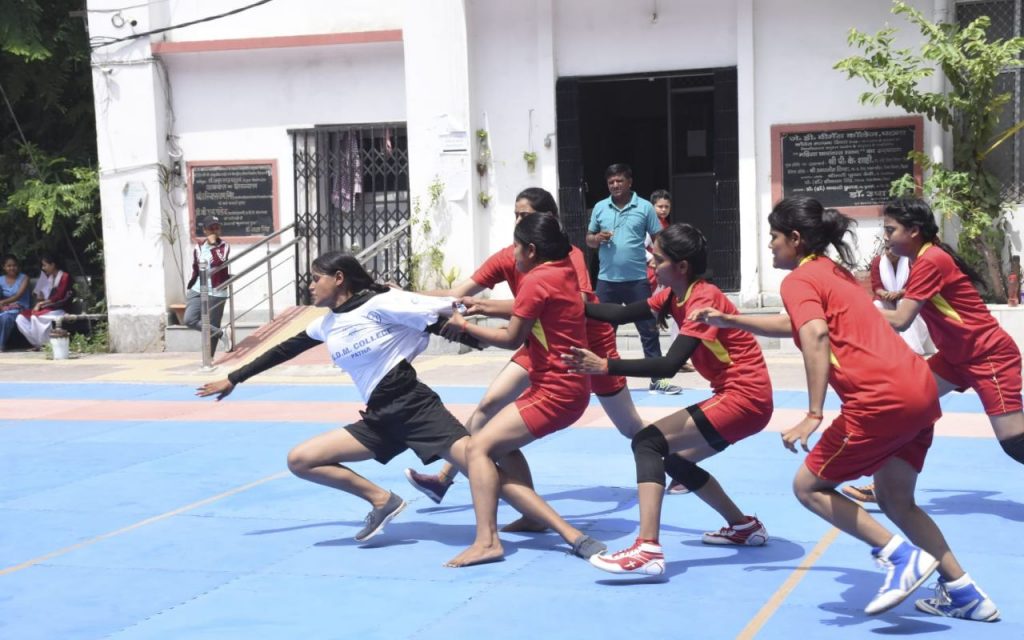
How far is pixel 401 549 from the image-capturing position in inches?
261

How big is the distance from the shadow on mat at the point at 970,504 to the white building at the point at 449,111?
25.9 feet

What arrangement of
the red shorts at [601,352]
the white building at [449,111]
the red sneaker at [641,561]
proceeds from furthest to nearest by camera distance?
the white building at [449,111] → the red shorts at [601,352] → the red sneaker at [641,561]

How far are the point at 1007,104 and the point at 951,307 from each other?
30.1 ft

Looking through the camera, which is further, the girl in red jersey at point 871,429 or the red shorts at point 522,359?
the red shorts at point 522,359

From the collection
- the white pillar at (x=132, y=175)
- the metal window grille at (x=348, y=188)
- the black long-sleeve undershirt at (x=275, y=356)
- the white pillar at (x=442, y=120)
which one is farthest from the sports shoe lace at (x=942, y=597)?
the white pillar at (x=132, y=175)

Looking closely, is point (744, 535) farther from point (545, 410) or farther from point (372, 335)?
point (372, 335)

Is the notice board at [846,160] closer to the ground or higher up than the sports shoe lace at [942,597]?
higher up

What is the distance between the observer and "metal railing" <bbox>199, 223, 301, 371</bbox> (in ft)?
48.4

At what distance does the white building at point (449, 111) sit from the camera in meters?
15.3

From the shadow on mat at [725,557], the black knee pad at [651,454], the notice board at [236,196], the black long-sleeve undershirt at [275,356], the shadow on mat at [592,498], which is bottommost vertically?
the shadow on mat at [592,498]

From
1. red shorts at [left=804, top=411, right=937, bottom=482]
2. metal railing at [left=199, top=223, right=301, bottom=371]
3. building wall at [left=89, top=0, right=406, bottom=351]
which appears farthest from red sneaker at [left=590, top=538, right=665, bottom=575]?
building wall at [left=89, top=0, right=406, bottom=351]

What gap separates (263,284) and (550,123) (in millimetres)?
4547

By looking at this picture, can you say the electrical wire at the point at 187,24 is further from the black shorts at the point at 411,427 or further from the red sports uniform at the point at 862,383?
the red sports uniform at the point at 862,383

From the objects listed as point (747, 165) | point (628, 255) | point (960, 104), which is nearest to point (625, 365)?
point (628, 255)
